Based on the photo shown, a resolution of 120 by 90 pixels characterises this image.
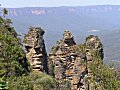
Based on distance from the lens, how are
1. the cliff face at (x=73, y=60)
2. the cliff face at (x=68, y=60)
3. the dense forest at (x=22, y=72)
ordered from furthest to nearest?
the cliff face at (x=73, y=60)
the cliff face at (x=68, y=60)
the dense forest at (x=22, y=72)

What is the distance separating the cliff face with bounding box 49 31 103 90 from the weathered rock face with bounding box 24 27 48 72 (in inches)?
139

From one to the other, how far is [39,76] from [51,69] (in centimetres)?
1763

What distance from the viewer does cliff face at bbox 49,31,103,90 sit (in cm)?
5444

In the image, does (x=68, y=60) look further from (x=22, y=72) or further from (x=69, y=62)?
(x=22, y=72)

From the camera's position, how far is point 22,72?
39.2 m

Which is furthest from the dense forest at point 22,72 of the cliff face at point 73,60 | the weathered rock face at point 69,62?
the weathered rock face at point 69,62

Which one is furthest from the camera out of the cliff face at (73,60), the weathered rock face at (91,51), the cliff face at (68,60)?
the cliff face at (73,60)

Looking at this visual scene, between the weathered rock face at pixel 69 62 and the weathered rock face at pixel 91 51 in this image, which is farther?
the weathered rock face at pixel 69 62

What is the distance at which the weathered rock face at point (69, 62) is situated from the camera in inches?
2144

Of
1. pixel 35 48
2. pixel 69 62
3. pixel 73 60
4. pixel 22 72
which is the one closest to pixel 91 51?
pixel 73 60

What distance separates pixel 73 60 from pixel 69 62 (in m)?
1.10

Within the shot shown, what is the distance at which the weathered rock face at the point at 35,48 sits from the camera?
5438 cm

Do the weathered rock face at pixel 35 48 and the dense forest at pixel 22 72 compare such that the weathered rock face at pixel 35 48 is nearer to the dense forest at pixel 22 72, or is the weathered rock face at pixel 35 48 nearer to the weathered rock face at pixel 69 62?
the weathered rock face at pixel 69 62

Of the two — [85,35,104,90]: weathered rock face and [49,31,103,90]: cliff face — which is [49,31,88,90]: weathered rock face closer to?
[49,31,103,90]: cliff face
